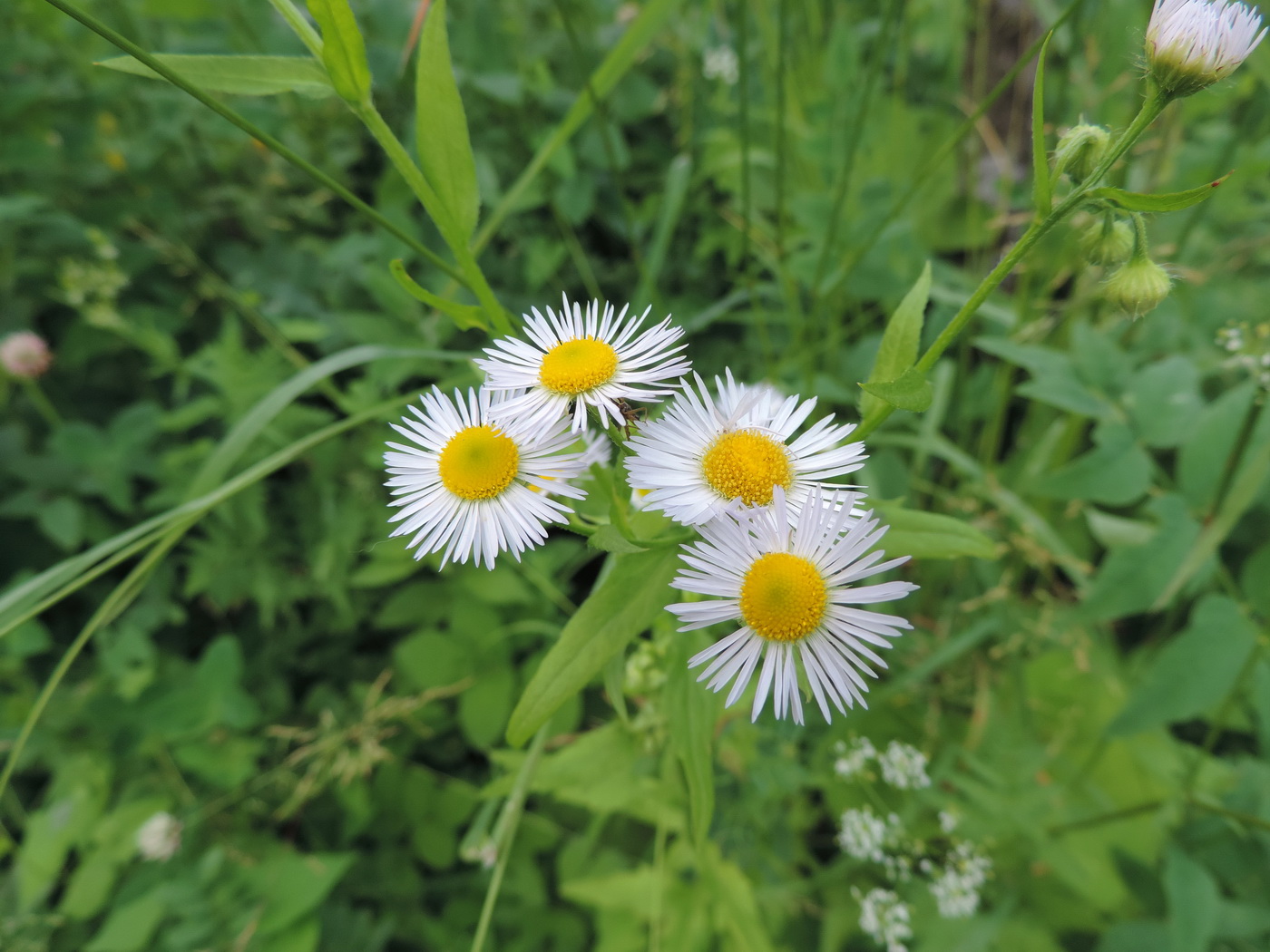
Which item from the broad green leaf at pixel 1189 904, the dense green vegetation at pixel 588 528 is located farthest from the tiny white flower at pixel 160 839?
the broad green leaf at pixel 1189 904

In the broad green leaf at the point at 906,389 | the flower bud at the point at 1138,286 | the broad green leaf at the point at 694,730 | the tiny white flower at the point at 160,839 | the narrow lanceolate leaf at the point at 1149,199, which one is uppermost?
the flower bud at the point at 1138,286

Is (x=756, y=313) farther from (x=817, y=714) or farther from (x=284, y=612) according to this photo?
(x=284, y=612)

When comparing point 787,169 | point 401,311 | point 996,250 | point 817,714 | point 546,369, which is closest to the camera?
point 546,369

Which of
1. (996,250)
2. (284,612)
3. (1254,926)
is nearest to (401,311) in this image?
(284,612)

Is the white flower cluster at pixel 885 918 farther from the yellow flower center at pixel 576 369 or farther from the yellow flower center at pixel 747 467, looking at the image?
the yellow flower center at pixel 576 369

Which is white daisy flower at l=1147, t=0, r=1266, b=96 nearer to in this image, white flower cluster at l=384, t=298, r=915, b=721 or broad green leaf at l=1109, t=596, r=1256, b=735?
white flower cluster at l=384, t=298, r=915, b=721

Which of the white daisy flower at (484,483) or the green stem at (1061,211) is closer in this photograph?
the green stem at (1061,211)

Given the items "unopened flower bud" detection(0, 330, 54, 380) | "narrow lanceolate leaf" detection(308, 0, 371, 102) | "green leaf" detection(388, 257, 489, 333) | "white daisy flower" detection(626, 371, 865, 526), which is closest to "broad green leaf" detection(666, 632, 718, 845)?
"white daisy flower" detection(626, 371, 865, 526)
